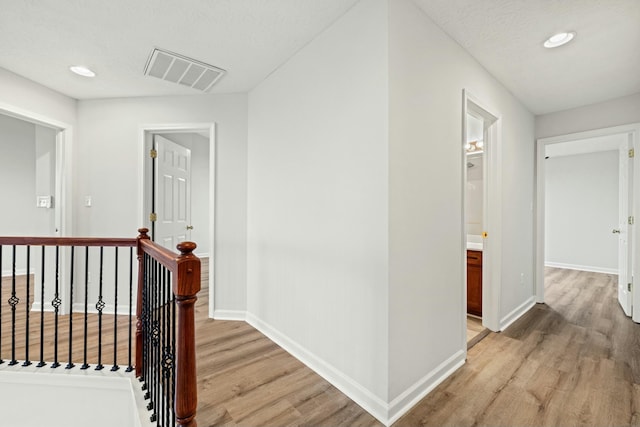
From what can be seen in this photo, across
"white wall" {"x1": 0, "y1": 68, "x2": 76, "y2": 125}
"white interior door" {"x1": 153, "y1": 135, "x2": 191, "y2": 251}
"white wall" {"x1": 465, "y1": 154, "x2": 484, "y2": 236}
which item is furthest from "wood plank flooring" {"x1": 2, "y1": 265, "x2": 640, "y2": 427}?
"white wall" {"x1": 0, "y1": 68, "x2": 76, "y2": 125}

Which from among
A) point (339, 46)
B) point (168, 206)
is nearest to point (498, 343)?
point (339, 46)

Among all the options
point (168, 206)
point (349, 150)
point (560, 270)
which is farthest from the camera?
point (560, 270)

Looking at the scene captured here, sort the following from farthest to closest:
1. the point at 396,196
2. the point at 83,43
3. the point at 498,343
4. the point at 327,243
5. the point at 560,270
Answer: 1. the point at 560,270
2. the point at 498,343
3. the point at 83,43
4. the point at 327,243
5. the point at 396,196

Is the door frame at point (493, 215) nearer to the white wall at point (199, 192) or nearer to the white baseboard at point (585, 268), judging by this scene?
the white baseboard at point (585, 268)

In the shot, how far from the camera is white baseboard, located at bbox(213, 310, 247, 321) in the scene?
317 centimetres

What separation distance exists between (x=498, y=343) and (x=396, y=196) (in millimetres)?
1918

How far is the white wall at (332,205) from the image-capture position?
1.72 meters

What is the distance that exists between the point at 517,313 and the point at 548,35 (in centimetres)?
267

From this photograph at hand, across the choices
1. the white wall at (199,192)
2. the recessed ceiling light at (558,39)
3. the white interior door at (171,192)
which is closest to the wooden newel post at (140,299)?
the white interior door at (171,192)

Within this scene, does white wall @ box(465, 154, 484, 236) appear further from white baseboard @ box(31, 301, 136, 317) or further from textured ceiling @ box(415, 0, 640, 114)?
white baseboard @ box(31, 301, 136, 317)

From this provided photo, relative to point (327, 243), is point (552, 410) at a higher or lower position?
lower

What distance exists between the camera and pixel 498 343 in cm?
261

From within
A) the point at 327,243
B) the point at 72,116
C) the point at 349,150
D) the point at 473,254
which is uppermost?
the point at 72,116

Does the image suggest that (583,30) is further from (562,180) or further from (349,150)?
(562,180)
